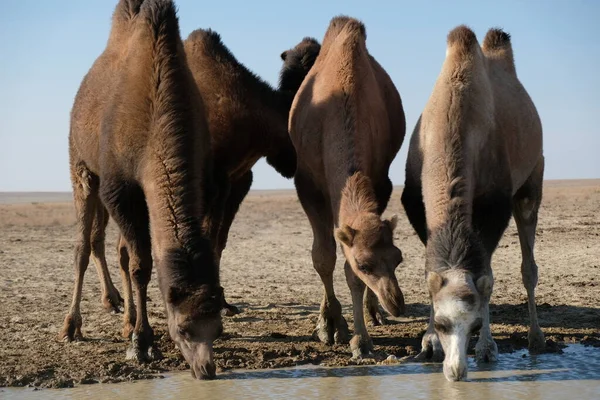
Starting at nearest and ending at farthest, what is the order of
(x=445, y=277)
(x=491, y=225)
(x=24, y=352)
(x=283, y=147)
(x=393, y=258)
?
(x=445, y=277) < (x=393, y=258) < (x=491, y=225) < (x=24, y=352) < (x=283, y=147)

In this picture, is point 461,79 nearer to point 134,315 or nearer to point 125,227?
point 125,227

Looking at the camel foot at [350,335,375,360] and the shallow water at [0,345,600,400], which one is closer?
the shallow water at [0,345,600,400]

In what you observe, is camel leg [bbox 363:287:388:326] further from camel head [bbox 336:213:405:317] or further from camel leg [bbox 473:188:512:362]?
camel head [bbox 336:213:405:317]

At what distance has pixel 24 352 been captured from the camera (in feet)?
29.7

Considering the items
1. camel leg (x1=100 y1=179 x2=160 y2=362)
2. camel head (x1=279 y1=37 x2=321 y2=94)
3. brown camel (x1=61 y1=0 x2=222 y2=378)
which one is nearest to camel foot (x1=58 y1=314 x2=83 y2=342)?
brown camel (x1=61 y1=0 x2=222 y2=378)

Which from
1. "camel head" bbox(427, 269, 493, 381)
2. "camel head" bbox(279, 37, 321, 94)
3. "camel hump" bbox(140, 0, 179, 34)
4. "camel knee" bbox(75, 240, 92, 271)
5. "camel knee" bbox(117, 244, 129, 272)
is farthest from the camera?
"camel head" bbox(279, 37, 321, 94)

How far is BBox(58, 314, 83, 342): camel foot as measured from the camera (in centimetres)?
966

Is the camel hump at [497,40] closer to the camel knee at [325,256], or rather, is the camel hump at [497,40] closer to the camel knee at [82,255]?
the camel knee at [325,256]

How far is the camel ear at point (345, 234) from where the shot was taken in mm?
7840

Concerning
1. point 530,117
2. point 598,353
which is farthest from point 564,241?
point 598,353

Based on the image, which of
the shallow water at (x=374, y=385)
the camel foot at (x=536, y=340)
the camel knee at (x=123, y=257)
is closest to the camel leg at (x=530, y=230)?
the camel foot at (x=536, y=340)

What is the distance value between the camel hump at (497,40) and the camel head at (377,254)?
367cm

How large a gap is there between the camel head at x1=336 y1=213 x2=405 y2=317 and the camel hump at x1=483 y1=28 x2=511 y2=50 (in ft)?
12.0

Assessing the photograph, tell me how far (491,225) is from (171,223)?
278cm
